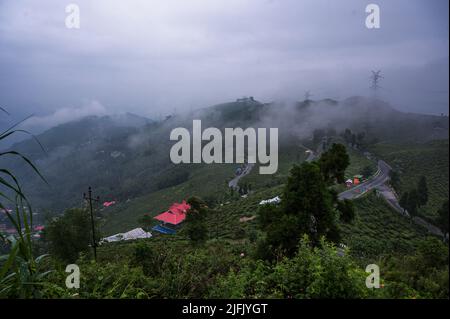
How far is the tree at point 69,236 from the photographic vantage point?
46.8 feet

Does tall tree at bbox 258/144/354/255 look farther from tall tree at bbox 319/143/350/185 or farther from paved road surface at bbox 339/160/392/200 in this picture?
paved road surface at bbox 339/160/392/200

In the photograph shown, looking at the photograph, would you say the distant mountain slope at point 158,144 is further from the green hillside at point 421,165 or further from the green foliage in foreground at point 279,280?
the green foliage in foreground at point 279,280

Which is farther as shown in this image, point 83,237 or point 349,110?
point 349,110

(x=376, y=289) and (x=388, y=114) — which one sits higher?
(x=388, y=114)

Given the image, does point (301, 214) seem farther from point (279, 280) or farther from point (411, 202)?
point (411, 202)

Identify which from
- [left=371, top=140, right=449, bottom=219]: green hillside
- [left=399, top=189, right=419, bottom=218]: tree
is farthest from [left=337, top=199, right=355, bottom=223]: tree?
[left=399, top=189, right=419, bottom=218]: tree

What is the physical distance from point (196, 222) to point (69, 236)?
6.49 meters

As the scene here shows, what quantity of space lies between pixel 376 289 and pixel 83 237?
1500cm

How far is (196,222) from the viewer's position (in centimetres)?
1603

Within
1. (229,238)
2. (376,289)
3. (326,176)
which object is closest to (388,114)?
(229,238)

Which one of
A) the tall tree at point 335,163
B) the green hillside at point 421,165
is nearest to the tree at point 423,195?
the green hillside at point 421,165
